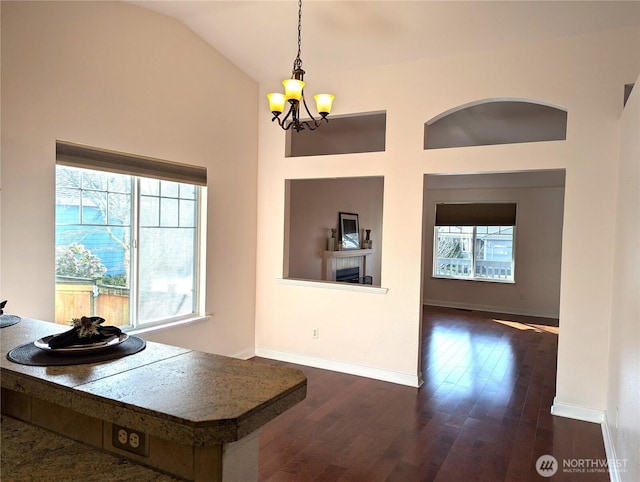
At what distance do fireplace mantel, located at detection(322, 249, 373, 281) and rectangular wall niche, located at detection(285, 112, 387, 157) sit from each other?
67.3 inches

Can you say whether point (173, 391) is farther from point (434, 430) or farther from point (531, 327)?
point (531, 327)

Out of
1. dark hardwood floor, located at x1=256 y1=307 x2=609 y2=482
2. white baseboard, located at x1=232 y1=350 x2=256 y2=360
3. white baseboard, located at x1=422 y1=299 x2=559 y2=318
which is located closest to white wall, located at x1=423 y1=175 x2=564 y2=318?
white baseboard, located at x1=422 y1=299 x2=559 y2=318

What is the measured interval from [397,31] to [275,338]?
341 centimetres

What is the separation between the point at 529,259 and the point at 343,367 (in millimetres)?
5110

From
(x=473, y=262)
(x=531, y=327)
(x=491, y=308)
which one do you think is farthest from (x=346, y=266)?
(x=531, y=327)

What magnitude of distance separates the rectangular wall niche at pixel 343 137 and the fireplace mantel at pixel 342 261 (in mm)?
1709

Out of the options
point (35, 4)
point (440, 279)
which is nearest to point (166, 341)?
point (35, 4)

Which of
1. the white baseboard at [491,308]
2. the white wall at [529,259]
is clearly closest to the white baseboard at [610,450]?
the white wall at [529,259]

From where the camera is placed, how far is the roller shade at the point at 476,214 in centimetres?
831

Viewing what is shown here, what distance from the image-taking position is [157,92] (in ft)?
12.6

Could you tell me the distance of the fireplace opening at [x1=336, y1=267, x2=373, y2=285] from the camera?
781 cm

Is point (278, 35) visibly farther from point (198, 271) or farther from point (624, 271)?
point (624, 271)

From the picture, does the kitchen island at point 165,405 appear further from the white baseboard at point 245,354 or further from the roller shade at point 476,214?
→ the roller shade at point 476,214

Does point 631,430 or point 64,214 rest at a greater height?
point 64,214
